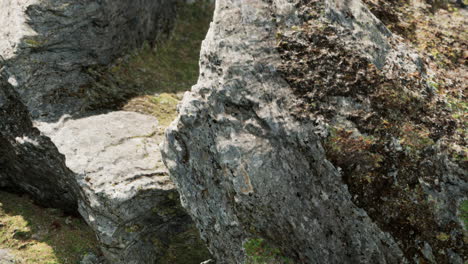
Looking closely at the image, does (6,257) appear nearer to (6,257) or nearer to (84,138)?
(6,257)

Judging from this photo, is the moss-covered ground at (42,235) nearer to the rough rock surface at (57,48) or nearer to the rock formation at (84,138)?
the rock formation at (84,138)

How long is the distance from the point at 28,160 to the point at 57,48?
4.28 metres

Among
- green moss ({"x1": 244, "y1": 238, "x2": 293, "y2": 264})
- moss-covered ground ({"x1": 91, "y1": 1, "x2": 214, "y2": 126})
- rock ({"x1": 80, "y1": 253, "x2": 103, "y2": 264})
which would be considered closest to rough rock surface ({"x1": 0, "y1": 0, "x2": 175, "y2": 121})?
moss-covered ground ({"x1": 91, "y1": 1, "x2": 214, "y2": 126})

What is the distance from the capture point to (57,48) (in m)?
14.3

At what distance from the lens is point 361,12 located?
10844mm

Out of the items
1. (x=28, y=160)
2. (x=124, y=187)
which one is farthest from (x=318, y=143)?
(x=28, y=160)

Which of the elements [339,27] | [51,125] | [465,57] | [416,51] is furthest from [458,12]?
[51,125]

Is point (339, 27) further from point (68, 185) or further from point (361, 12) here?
point (68, 185)

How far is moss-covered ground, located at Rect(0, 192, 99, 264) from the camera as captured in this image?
1337 cm

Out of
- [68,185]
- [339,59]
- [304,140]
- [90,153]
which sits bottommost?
[68,185]

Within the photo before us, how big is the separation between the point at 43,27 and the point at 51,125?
3553mm

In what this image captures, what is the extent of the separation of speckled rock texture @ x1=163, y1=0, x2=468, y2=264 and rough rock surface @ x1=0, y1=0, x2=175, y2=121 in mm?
5764

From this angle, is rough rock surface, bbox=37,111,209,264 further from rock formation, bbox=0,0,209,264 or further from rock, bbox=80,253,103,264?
rock, bbox=80,253,103,264

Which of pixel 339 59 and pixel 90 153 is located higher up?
pixel 339 59
